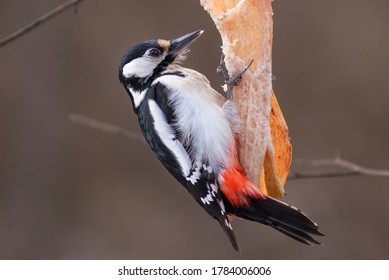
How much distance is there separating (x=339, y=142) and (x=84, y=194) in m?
1.84

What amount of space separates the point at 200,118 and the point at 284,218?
47cm

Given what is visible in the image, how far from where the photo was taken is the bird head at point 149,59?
7.87 feet

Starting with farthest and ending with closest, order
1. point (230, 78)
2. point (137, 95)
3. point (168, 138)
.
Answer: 1. point (137, 95)
2. point (168, 138)
3. point (230, 78)

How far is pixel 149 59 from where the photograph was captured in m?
2.45

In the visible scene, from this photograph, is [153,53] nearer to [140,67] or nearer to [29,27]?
[140,67]

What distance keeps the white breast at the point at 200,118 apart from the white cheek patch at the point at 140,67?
5 cm

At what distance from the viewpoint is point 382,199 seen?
16.6 feet

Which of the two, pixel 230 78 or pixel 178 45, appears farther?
pixel 178 45

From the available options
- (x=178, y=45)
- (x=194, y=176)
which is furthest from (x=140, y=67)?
(x=194, y=176)

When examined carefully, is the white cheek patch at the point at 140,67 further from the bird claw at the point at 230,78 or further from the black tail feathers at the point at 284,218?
the black tail feathers at the point at 284,218

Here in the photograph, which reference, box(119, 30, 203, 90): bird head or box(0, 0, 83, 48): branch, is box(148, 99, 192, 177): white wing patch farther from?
box(0, 0, 83, 48): branch

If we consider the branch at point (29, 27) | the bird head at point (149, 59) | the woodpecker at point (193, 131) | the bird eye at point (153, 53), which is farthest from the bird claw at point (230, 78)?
the branch at point (29, 27)

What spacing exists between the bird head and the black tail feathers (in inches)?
A: 23.2

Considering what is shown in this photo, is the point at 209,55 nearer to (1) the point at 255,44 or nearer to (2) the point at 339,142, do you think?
(2) the point at 339,142
